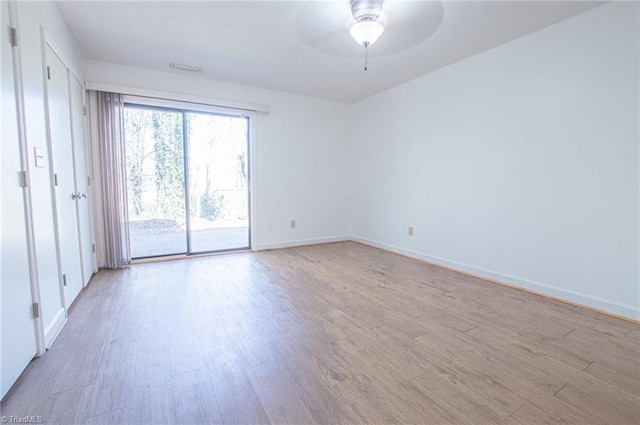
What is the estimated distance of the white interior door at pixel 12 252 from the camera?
144 cm

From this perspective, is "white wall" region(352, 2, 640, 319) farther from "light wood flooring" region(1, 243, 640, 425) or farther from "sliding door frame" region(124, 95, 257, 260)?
"sliding door frame" region(124, 95, 257, 260)

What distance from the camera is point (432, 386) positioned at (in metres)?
1.52

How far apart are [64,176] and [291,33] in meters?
2.38

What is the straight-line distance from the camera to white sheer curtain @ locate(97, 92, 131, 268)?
3.46 m

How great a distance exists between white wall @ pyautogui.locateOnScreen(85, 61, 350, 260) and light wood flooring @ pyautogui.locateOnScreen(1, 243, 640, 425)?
74.3 inches

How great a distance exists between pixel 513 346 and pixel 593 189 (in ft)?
5.20

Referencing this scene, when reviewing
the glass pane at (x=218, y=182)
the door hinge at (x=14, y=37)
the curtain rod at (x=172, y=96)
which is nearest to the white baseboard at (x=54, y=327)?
the door hinge at (x=14, y=37)

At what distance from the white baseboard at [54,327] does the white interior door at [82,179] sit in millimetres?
848

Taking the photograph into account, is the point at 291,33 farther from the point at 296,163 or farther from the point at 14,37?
the point at 296,163

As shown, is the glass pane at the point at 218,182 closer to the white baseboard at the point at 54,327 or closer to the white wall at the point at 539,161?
the white baseboard at the point at 54,327

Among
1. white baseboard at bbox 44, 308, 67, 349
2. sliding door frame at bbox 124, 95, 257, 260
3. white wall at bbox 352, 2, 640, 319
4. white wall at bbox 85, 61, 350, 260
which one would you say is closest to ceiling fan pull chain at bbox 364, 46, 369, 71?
white wall at bbox 352, 2, 640, 319

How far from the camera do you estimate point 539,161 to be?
2.76 meters

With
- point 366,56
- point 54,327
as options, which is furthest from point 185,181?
point 366,56

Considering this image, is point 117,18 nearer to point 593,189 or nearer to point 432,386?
point 432,386
